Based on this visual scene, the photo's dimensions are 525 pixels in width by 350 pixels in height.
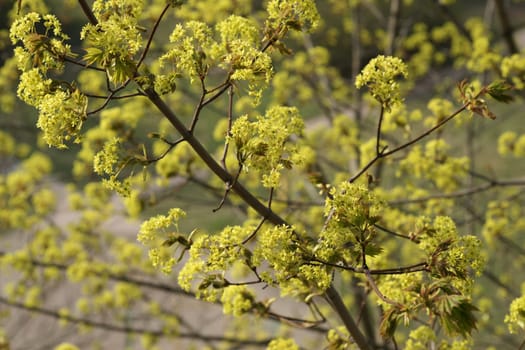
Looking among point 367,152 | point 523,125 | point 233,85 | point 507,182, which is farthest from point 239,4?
point 523,125

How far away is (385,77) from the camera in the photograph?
1.85 metres

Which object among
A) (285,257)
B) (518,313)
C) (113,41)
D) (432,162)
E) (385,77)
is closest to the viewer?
(113,41)

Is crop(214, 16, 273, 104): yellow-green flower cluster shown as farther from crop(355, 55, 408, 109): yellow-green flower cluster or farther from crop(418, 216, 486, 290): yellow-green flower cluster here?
crop(418, 216, 486, 290): yellow-green flower cluster

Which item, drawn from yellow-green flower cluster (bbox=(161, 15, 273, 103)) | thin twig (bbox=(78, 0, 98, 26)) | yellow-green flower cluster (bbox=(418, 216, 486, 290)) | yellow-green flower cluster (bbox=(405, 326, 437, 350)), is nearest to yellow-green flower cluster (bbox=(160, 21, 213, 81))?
yellow-green flower cluster (bbox=(161, 15, 273, 103))

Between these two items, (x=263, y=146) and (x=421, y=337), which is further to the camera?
(x=421, y=337)

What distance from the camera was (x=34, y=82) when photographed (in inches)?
65.0

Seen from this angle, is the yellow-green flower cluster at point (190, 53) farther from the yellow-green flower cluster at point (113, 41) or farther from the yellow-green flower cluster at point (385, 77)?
the yellow-green flower cluster at point (385, 77)

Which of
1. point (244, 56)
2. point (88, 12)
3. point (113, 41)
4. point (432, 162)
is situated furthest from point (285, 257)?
point (432, 162)

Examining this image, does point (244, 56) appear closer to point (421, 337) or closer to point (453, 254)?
point (453, 254)

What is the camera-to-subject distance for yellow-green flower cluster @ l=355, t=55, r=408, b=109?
6.07 feet

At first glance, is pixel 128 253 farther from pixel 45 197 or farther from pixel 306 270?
pixel 306 270

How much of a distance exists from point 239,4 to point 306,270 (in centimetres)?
307

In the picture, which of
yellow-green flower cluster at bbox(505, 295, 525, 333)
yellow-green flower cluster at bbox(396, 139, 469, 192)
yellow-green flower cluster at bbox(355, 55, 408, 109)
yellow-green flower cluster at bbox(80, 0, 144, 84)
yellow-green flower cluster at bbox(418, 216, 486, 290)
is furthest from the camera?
yellow-green flower cluster at bbox(396, 139, 469, 192)

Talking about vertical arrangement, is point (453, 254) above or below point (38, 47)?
below
